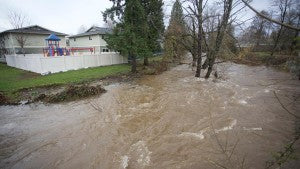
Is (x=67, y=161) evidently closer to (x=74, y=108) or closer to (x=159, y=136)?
(x=159, y=136)

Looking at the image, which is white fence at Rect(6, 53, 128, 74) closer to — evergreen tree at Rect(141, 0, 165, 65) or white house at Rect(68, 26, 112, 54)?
evergreen tree at Rect(141, 0, 165, 65)

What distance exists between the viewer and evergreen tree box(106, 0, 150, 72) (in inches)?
687

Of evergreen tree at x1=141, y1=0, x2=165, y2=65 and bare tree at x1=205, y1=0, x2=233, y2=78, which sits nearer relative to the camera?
bare tree at x1=205, y1=0, x2=233, y2=78

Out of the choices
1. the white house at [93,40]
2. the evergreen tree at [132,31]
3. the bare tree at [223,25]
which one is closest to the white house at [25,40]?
the white house at [93,40]

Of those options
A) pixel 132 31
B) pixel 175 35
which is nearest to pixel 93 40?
pixel 132 31

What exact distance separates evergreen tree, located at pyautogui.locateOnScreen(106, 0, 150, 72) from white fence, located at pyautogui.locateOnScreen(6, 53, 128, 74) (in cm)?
428

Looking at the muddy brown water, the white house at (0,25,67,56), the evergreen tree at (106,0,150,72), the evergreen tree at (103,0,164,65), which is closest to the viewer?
the muddy brown water

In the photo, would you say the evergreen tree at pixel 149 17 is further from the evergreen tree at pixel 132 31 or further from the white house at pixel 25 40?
the white house at pixel 25 40

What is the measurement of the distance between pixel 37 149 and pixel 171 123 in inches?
191

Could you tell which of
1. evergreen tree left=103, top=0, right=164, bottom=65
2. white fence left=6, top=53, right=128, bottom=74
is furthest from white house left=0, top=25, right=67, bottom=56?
evergreen tree left=103, top=0, right=164, bottom=65

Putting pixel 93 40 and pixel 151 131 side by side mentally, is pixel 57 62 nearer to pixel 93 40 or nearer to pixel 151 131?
pixel 93 40

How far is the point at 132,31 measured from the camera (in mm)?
17922

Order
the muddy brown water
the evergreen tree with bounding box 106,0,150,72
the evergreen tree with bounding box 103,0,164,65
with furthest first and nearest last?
the evergreen tree with bounding box 103,0,164,65 → the evergreen tree with bounding box 106,0,150,72 → the muddy brown water

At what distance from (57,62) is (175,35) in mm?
11934
